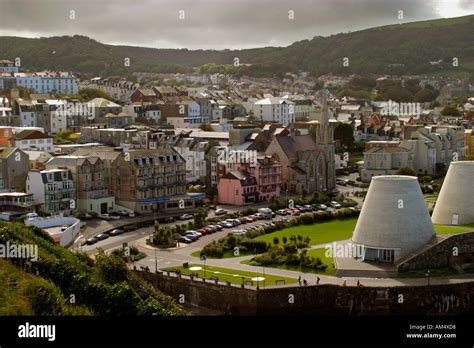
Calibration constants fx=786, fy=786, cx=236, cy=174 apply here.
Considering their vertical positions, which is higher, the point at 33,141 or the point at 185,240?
the point at 33,141

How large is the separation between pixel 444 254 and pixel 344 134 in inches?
1098

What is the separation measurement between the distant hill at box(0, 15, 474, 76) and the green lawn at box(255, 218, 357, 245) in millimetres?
55255

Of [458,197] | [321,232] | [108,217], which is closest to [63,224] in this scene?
[108,217]

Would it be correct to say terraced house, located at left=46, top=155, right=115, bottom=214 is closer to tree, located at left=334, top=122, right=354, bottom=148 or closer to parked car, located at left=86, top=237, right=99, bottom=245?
parked car, located at left=86, top=237, right=99, bottom=245

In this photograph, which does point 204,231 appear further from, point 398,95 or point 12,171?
point 398,95

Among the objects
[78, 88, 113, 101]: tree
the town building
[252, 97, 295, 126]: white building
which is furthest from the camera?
[252, 97, 295, 126]: white building

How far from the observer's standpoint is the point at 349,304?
2073 cm

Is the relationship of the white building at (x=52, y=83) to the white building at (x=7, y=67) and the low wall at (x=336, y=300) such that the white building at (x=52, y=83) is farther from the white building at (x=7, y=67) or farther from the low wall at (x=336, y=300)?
the low wall at (x=336, y=300)

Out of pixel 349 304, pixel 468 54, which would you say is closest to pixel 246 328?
pixel 349 304

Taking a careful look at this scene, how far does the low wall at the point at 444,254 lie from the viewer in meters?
22.3

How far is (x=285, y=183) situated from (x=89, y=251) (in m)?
14.8

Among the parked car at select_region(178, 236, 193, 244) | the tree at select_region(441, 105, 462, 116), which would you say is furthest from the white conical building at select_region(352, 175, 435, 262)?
the tree at select_region(441, 105, 462, 116)

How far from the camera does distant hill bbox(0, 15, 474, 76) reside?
277 ft

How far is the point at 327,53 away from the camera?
110125mm
